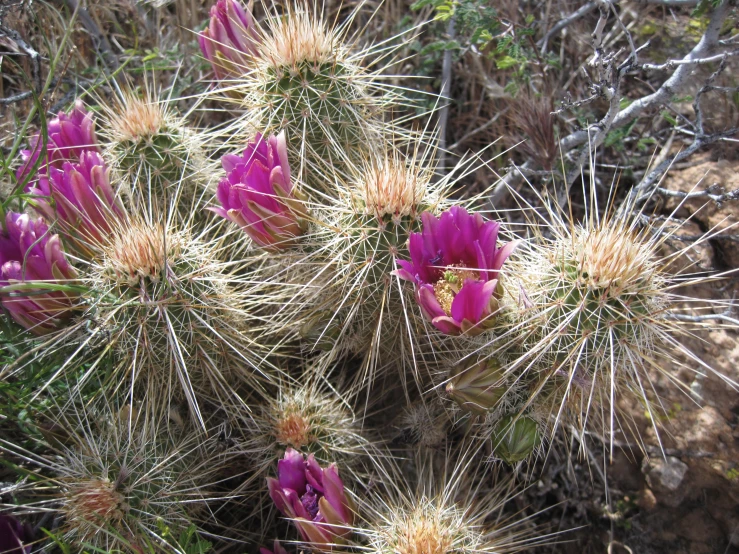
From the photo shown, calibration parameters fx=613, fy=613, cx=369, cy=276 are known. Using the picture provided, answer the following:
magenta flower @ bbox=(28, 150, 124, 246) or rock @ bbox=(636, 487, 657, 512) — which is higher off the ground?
magenta flower @ bbox=(28, 150, 124, 246)

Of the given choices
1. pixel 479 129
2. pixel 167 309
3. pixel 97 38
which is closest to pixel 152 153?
pixel 167 309

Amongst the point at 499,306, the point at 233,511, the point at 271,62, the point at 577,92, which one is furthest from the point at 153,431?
the point at 577,92

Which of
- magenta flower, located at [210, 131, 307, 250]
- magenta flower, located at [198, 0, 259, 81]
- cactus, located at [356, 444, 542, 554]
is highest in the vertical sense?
magenta flower, located at [198, 0, 259, 81]

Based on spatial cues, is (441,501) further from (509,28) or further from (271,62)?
(509,28)

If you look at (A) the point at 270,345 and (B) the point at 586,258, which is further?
(A) the point at 270,345

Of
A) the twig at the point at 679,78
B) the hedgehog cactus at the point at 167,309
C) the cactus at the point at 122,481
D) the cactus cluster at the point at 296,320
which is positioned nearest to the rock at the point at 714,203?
the twig at the point at 679,78

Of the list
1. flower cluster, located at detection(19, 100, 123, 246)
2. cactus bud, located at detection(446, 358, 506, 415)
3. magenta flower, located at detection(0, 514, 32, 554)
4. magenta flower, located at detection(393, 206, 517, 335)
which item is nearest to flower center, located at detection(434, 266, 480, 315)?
magenta flower, located at detection(393, 206, 517, 335)

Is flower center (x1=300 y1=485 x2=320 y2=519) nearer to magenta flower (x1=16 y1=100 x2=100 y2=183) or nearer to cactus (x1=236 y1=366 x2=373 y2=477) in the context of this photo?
cactus (x1=236 y1=366 x2=373 y2=477)

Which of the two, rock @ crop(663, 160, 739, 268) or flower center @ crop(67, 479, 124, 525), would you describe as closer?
flower center @ crop(67, 479, 124, 525)
